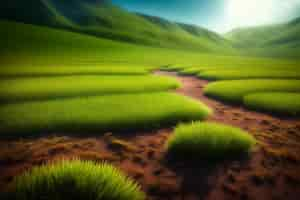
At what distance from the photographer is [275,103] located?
9906 millimetres

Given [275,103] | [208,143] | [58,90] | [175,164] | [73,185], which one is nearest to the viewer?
[73,185]

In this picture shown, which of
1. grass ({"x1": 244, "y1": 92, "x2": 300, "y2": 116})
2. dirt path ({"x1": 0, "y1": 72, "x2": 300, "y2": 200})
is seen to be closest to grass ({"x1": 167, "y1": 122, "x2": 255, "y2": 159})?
dirt path ({"x1": 0, "y1": 72, "x2": 300, "y2": 200})

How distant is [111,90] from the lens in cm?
1274

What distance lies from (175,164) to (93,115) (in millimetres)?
4179

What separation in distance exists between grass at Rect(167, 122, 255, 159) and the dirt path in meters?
0.29

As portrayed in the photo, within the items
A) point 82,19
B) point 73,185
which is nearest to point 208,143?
point 73,185

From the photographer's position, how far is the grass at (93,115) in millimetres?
6432

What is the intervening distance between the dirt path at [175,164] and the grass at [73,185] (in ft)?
3.38

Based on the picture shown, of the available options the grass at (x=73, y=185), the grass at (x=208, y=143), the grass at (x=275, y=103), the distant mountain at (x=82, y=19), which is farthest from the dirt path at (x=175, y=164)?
the distant mountain at (x=82, y=19)

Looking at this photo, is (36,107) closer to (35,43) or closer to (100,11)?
(35,43)

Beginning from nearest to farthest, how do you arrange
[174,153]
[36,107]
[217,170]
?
[217,170], [174,153], [36,107]

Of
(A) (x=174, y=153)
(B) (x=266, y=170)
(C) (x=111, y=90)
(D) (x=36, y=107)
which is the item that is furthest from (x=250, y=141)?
(C) (x=111, y=90)

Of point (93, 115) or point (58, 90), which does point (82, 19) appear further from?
point (93, 115)

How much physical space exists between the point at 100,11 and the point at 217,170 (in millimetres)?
184056
